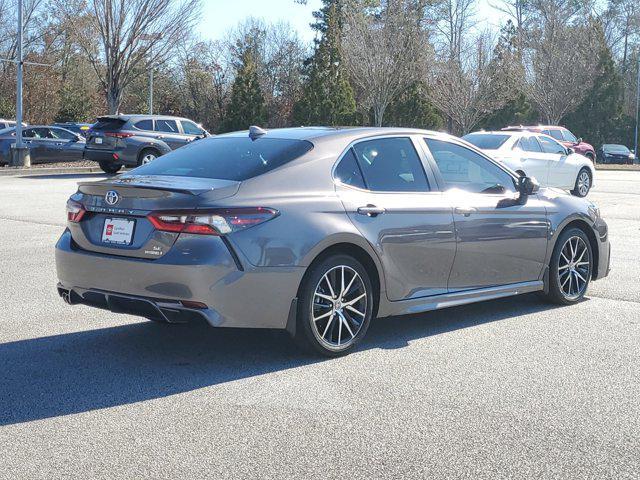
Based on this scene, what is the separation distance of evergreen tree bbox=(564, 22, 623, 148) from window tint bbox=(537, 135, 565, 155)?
128 feet

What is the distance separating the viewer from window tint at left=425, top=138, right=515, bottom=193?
21.6ft

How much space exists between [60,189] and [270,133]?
13.7 metres

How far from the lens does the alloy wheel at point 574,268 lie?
24.3 feet

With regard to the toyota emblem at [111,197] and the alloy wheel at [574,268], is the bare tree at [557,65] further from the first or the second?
the toyota emblem at [111,197]

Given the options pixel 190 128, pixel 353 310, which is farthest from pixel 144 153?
pixel 353 310

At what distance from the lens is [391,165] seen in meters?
6.23

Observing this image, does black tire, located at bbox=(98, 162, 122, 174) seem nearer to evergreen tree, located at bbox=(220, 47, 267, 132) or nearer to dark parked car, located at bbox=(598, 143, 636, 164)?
evergreen tree, located at bbox=(220, 47, 267, 132)

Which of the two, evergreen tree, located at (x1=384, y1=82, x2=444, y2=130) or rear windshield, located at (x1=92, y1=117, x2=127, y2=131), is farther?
evergreen tree, located at (x1=384, y1=82, x2=444, y2=130)

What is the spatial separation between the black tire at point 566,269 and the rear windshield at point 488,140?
10.8 m

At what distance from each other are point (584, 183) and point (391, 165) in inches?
629

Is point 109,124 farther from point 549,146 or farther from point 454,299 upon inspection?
point 454,299

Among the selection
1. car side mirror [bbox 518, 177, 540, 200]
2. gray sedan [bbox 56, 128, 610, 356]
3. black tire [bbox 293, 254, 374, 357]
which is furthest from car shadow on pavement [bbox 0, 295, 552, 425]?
car side mirror [bbox 518, 177, 540, 200]

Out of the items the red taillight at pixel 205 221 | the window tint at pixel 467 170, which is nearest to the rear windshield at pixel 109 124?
the window tint at pixel 467 170

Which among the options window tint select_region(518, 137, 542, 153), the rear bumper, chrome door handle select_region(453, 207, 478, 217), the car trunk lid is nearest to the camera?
the rear bumper
